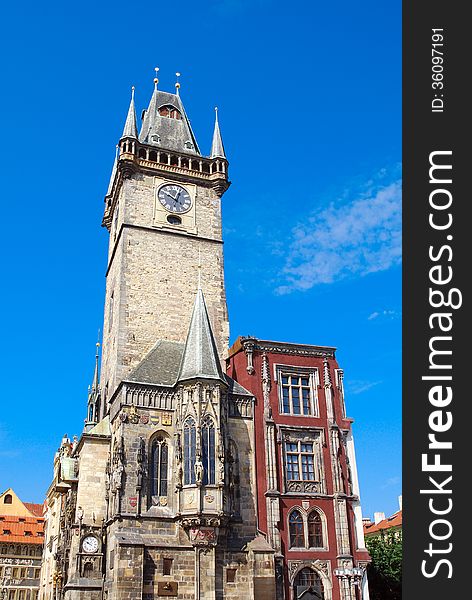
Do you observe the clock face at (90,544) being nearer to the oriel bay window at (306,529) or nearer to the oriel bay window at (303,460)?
the oriel bay window at (306,529)

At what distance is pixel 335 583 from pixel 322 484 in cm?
455

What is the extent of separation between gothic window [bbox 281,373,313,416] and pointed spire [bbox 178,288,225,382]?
3923 mm

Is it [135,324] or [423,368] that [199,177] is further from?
[423,368]

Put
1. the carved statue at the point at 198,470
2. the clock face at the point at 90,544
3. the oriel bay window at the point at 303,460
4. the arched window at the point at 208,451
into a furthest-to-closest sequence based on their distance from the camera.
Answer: the oriel bay window at the point at 303,460 < the clock face at the point at 90,544 < the arched window at the point at 208,451 < the carved statue at the point at 198,470

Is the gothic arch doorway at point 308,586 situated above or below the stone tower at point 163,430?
below

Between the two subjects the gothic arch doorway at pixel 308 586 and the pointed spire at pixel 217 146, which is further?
the pointed spire at pixel 217 146

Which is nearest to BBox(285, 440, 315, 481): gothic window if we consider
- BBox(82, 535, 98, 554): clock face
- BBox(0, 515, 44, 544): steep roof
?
BBox(82, 535, 98, 554): clock face

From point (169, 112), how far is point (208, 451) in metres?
26.4

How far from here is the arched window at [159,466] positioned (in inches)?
1182

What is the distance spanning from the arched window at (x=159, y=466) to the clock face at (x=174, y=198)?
15545mm

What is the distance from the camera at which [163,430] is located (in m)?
30.9

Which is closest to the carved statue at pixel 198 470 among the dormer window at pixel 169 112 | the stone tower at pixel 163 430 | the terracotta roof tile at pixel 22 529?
the stone tower at pixel 163 430

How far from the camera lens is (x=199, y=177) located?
4194 centimetres

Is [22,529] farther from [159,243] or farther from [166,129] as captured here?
[166,129]
